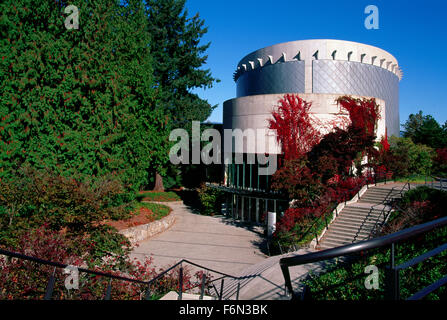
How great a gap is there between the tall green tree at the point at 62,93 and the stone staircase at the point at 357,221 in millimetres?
12119

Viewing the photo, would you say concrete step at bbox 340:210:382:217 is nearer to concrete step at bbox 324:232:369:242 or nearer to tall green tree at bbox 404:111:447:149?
concrete step at bbox 324:232:369:242

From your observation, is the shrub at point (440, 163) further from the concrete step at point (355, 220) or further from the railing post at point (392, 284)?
the railing post at point (392, 284)

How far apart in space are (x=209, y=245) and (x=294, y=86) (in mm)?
25874

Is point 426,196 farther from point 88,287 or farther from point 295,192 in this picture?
point 88,287

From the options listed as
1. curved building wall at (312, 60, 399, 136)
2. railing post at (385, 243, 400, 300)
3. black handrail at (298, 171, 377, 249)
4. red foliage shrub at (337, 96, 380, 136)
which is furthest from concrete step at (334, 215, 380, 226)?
curved building wall at (312, 60, 399, 136)

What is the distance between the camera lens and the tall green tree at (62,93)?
45.3 feet

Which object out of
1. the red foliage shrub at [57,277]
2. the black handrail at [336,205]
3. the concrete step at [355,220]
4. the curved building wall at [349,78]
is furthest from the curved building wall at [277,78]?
the red foliage shrub at [57,277]

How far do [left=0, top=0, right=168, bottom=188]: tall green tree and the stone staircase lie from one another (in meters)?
12.1

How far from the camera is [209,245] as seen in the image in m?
16.5

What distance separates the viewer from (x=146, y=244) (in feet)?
53.8

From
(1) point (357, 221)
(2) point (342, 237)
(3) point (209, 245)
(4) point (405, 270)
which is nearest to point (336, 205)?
(1) point (357, 221)

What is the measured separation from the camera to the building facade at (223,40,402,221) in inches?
826
